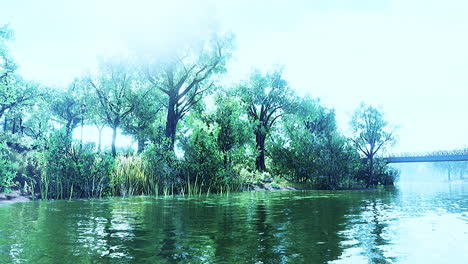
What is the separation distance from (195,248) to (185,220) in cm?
462

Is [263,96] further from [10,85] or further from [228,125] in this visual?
[10,85]

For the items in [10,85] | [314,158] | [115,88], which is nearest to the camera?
[10,85]

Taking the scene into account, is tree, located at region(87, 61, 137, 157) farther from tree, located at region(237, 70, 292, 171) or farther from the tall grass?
the tall grass

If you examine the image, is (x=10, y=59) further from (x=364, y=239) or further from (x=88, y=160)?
(x=364, y=239)

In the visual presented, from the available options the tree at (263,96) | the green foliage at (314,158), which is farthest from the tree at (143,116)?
the green foliage at (314,158)

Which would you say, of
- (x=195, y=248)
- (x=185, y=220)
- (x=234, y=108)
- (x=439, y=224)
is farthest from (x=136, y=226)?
(x=234, y=108)

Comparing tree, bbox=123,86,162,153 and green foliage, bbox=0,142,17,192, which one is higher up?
tree, bbox=123,86,162,153

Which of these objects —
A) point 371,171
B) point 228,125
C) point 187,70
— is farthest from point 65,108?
point 371,171

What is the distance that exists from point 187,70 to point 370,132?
3789 centimetres

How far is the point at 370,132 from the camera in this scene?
216 feet

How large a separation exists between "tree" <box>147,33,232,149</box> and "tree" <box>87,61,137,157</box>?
17.0 ft

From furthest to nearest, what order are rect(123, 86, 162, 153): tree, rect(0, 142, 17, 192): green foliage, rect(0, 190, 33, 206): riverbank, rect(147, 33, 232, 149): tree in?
rect(123, 86, 162, 153): tree → rect(147, 33, 232, 149): tree → rect(0, 190, 33, 206): riverbank → rect(0, 142, 17, 192): green foliage

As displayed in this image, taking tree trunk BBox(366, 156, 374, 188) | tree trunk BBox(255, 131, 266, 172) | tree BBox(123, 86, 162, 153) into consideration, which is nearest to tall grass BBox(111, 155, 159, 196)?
tree BBox(123, 86, 162, 153)

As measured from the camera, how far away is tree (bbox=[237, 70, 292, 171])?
5253 centimetres
